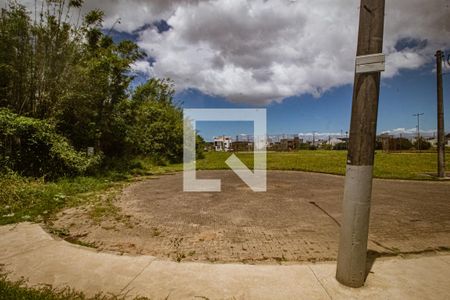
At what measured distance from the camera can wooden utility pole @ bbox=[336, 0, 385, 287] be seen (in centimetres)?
267

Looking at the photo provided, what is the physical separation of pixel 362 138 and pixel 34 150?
383 inches

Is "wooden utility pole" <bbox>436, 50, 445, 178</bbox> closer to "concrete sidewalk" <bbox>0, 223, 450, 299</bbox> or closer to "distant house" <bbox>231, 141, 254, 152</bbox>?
"concrete sidewalk" <bbox>0, 223, 450, 299</bbox>

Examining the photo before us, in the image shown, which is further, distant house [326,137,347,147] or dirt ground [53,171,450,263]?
distant house [326,137,347,147]

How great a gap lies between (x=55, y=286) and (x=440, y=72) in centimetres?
1402

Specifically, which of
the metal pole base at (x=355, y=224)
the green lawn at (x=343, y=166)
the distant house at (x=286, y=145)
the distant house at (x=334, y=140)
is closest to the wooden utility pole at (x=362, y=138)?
the metal pole base at (x=355, y=224)

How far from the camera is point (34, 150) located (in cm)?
877

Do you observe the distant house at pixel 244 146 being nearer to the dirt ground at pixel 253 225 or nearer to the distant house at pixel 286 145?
the distant house at pixel 286 145

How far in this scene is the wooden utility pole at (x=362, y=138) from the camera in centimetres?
267

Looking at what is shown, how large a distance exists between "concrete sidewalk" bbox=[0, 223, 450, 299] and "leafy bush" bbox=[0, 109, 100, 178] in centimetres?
587

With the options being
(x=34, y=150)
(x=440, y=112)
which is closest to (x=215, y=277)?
(x=34, y=150)

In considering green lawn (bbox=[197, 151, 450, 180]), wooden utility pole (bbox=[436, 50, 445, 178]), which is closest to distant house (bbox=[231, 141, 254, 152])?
green lawn (bbox=[197, 151, 450, 180])

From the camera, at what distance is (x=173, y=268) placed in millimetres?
3168

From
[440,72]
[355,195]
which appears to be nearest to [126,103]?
[355,195]

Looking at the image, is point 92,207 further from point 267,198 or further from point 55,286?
point 267,198
